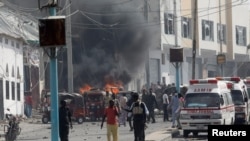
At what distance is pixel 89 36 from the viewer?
56531 millimetres

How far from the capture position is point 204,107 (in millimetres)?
27156

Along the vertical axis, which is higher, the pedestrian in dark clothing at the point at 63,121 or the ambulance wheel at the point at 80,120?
the pedestrian in dark clothing at the point at 63,121

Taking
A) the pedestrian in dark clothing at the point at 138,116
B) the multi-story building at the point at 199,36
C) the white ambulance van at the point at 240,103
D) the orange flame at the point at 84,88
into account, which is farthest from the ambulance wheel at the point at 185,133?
the multi-story building at the point at 199,36

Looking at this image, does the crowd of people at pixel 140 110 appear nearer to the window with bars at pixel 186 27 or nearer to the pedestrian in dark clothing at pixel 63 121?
the pedestrian in dark clothing at pixel 63 121

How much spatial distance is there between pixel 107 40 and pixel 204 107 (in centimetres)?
3018

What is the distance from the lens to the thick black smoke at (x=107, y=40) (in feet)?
183

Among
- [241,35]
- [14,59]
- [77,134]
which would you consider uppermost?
[241,35]

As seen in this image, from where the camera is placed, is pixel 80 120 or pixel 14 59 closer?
pixel 80 120

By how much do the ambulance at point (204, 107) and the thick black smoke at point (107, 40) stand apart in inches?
1086

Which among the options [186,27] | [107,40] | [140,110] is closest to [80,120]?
[107,40]

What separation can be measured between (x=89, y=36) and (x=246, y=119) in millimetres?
25651

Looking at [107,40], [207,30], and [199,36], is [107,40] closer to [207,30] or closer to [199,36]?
[199,36]

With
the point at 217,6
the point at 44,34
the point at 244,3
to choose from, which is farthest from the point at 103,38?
the point at 44,34

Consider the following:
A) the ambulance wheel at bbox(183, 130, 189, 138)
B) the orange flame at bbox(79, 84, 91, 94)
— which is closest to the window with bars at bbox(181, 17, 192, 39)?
the orange flame at bbox(79, 84, 91, 94)
